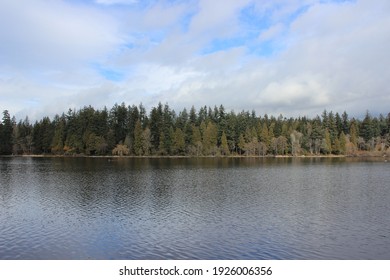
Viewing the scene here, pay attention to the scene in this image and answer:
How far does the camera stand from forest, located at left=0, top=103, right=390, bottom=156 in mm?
145000

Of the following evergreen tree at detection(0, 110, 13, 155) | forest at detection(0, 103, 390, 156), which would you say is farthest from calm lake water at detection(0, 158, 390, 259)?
evergreen tree at detection(0, 110, 13, 155)

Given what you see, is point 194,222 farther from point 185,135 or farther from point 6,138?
point 6,138

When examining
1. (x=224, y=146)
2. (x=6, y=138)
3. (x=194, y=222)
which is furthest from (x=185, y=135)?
(x=194, y=222)

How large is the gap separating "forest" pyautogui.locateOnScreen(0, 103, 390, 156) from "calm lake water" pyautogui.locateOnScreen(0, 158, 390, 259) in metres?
97.1

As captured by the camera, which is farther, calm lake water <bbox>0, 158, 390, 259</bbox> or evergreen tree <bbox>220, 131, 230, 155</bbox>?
evergreen tree <bbox>220, 131, 230, 155</bbox>

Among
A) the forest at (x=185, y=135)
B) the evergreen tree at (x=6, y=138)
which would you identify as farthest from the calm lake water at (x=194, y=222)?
the evergreen tree at (x=6, y=138)

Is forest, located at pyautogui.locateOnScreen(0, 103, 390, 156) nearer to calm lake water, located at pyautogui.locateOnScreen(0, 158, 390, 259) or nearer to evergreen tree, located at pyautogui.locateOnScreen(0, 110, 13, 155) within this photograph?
evergreen tree, located at pyautogui.locateOnScreen(0, 110, 13, 155)

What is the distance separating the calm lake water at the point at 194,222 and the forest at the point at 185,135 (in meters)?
97.1

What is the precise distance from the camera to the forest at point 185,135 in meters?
145

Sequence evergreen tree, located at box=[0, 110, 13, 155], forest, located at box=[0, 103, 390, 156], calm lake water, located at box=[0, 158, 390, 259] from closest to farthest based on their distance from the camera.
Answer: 1. calm lake water, located at box=[0, 158, 390, 259]
2. forest, located at box=[0, 103, 390, 156]
3. evergreen tree, located at box=[0, 110, 13, 155]

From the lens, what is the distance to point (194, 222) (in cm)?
2888

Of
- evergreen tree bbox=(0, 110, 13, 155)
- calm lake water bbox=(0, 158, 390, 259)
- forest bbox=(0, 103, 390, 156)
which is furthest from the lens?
evergreen tree bbox=(0, 110, 13, 155)

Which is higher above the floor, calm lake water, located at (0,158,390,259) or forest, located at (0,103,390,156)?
forest, located at (0,103,390,156)
